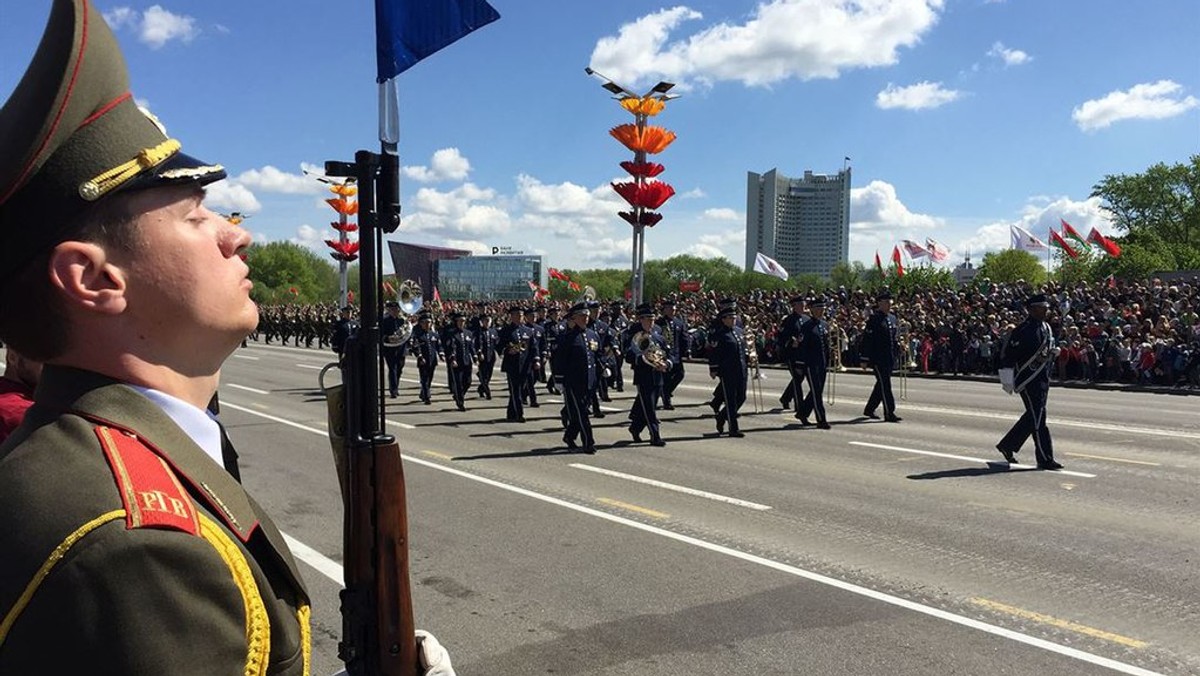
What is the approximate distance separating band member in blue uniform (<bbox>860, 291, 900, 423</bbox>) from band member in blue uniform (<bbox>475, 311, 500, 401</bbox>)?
8.40 m

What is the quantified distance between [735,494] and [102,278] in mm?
7679

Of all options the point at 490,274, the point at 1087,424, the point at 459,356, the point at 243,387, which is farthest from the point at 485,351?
the point at 490,274

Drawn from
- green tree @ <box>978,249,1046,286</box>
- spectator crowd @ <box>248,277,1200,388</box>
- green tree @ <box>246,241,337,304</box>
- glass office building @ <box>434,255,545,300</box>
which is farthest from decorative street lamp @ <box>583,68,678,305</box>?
green tree @ <box>246,241,337,304</box>

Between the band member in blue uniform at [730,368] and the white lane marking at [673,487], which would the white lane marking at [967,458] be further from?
the white lane marking at [673,487]

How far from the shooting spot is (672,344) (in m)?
18.3

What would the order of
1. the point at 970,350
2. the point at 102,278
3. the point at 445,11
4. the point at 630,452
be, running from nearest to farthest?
the point at 102,278 < the point at 445,11 < the point at 630,452 < the point at 970,350

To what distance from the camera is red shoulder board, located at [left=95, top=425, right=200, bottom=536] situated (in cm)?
114

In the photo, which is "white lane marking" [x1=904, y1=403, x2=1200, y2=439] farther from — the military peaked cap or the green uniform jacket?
the military peaked cap

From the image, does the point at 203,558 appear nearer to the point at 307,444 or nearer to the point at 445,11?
the point at 445,11

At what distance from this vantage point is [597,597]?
5383 mm

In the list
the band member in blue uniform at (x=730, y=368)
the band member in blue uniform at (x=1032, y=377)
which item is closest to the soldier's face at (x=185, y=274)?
the band member in blue uniform at (x=1032, y=377)

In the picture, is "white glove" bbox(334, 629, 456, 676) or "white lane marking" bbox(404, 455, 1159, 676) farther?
"white lane marking" bbox(404, 455, 1159, 676)

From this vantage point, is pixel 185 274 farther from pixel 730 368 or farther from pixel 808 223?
pixel 808 223

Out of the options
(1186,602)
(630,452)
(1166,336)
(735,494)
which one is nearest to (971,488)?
(735,494)
